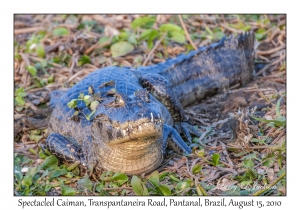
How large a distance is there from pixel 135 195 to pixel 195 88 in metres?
2.52

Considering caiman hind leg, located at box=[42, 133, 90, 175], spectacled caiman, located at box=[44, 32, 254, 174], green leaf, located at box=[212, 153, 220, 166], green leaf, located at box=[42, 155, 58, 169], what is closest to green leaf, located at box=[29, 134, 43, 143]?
spectacled caiman, located at box=[44, 32, 254, 174]

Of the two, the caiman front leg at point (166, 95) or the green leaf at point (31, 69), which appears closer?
the caiman front leg at point (166, 95)

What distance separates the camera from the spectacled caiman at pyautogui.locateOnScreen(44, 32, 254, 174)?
16.0ft

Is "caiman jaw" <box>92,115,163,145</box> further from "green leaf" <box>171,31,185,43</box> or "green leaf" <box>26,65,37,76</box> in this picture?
"green leaf" <box>171,31,185,43</box>

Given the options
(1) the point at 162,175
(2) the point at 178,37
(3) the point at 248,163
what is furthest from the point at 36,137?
(2) the point at 178,37

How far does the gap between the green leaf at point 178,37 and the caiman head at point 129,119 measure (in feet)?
10.5

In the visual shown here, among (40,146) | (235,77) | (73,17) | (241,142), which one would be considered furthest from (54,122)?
(73,17)

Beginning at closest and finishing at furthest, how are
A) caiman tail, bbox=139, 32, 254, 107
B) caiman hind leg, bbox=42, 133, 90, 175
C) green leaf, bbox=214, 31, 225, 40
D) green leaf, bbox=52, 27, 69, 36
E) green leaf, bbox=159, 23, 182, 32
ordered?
1. caiman hind leg, bbox=42, 133, 90, 175
2. caiman tail, bbox=139, 32, 254, 107
3. green leaf, bbox=159, 23, 182, 32
4. green leaf, bbox=214, 31, 225, 40
5. green leaf, bbox=52, 27, 69, 36

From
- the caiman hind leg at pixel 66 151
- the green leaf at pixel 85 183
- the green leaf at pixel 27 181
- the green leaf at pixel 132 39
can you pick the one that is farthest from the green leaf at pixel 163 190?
the green leaf at pixel 132 39

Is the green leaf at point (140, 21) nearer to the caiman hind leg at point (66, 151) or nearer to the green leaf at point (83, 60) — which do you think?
the green leaf at point (83, 60)

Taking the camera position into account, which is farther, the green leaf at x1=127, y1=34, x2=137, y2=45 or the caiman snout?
the green leaf at x1=127, y1=34, x2=137, y2=45

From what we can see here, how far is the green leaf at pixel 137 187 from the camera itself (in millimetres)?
4969

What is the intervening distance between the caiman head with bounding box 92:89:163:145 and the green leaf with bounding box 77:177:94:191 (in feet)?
1.31

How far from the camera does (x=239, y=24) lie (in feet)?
28.5
